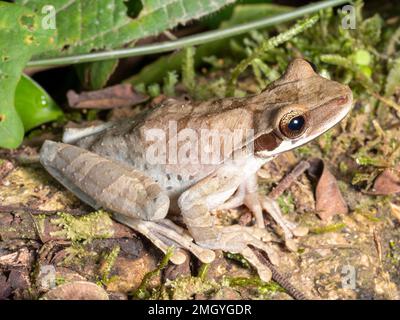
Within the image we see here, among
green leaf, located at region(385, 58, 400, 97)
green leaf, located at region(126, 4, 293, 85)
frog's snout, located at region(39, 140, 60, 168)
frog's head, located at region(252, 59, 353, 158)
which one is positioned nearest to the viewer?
frog's head, located at region(252, 59, 353, 158)

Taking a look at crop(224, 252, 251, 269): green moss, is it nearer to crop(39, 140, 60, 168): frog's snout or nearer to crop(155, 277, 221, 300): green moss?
crop(155, 277, 221, 300): green moss

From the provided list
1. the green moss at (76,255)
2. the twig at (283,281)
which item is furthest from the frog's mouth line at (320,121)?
the green moss at (76,255)

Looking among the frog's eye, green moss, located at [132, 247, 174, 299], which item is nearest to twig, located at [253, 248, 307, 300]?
green moss, located at [132, 247, 174, 299]

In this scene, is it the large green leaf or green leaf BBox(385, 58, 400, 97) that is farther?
green leaf BBox(385, 58, 400, 97)

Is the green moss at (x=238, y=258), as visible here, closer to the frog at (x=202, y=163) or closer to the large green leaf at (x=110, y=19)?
the frog at (x=202, y=163)

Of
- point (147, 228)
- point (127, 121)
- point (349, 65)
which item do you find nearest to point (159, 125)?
point (127, 121)

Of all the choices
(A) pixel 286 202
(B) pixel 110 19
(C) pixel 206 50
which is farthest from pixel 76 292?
(C) pixel 206 50
